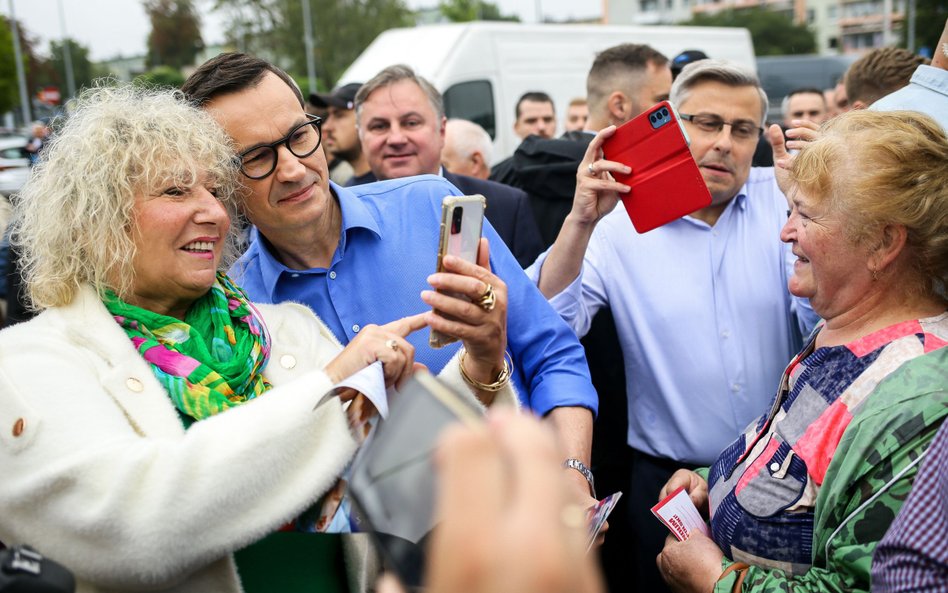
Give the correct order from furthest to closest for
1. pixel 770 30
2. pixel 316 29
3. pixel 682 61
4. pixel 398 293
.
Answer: pixel 770 30 < pixel 316 29 < pixel 682 61 < pixel 398 293

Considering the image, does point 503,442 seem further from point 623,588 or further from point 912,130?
point 623,588

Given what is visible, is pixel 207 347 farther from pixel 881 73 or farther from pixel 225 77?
pixel 881 73

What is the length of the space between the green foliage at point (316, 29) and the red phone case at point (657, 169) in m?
39.2

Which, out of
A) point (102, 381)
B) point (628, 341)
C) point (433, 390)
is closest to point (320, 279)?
point (102, 381)

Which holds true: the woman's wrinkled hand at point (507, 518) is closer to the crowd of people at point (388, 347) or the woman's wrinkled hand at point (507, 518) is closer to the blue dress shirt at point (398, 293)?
the crowd of people at point (388, 347)

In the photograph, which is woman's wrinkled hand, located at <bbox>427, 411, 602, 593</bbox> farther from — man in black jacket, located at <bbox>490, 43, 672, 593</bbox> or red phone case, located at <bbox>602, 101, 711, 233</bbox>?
man in black jacket, located at <bbox>490, 43, 672, 593</bbox>

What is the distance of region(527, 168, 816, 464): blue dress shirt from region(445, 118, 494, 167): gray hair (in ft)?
10.2

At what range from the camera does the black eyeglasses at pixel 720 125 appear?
3281 mm

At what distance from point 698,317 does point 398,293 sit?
1204mm

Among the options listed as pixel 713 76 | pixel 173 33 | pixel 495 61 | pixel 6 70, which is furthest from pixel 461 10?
pixel 713 76

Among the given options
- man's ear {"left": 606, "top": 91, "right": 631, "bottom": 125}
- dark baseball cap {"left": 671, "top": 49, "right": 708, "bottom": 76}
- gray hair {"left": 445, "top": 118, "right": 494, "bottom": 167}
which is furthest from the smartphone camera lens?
gray hair {"left": 445, "top": 118, "right": 494, "bottom": 167}

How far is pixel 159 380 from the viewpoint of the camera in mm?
1877

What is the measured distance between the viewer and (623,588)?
3646 millimetres

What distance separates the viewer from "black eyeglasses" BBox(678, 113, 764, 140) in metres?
3.28
